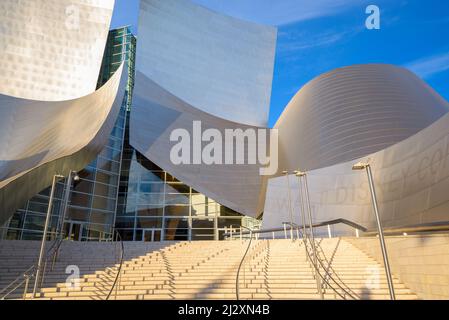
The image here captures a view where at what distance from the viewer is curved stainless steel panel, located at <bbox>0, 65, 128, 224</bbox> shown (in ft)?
37.3

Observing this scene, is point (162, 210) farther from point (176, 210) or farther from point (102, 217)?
point (102, 217)

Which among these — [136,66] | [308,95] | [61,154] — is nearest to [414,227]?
[61,154]

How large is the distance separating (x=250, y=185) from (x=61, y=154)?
39.4 feet

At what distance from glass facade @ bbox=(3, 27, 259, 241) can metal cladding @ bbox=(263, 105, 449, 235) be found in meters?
5.06

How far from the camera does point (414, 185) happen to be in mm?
9711

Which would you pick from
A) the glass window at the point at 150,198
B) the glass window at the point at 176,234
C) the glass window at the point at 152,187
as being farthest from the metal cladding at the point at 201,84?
the glass window at the point at 176,234

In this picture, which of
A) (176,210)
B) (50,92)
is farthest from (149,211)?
(50,92)

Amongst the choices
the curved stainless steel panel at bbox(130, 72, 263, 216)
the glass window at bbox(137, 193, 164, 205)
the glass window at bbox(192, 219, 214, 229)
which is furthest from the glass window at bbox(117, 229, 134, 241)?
the curved stainless steel panel at bbox(130, 72, 263, 216)

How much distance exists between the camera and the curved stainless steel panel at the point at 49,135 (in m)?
11.4

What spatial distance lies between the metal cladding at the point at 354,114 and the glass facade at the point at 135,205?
20.2ft

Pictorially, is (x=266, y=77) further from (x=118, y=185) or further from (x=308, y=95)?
(x=118, y=185)

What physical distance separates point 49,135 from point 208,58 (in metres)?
18.7

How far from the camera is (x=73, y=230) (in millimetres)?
18156
